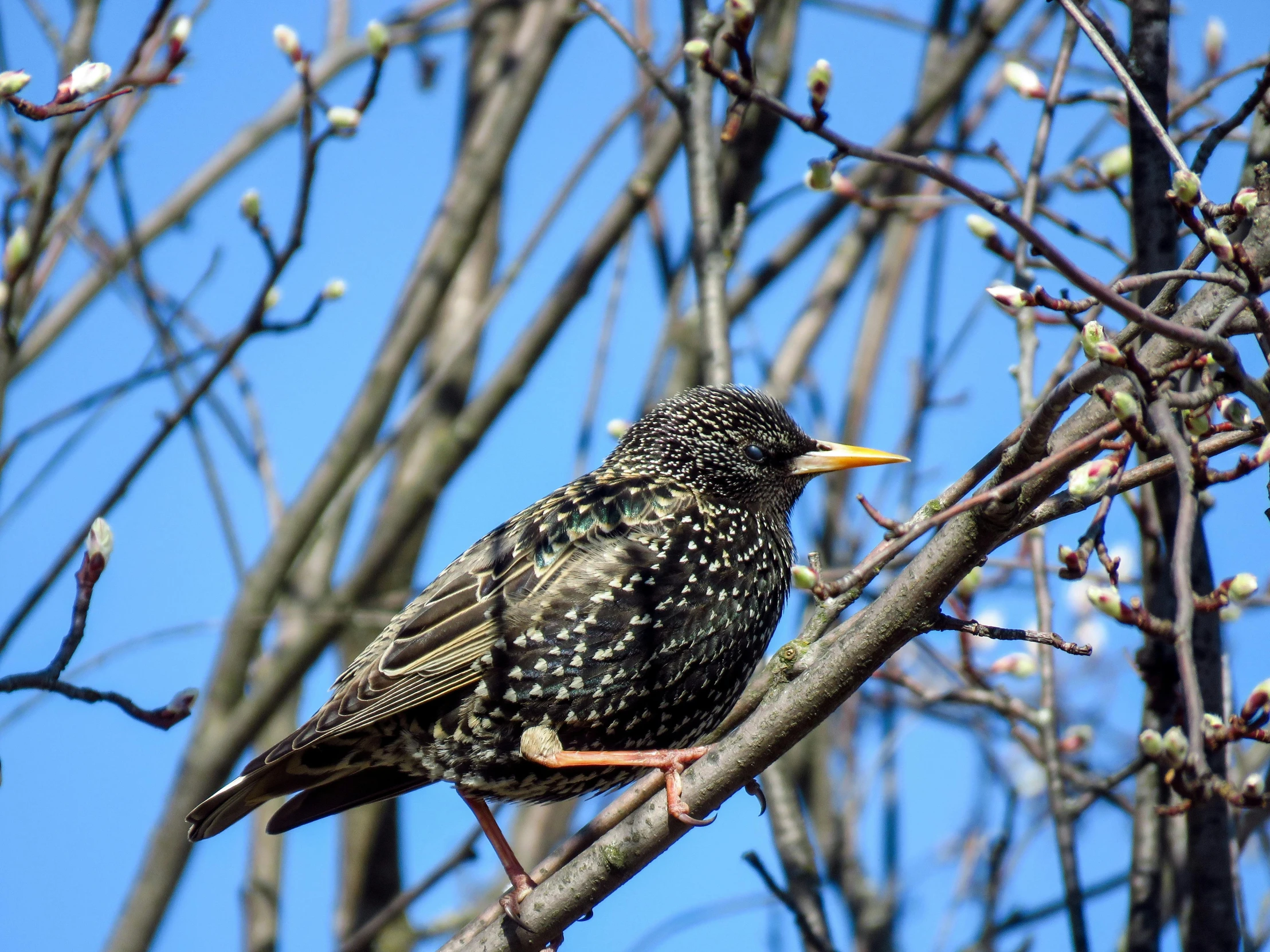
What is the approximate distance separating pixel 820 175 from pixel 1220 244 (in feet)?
3.27

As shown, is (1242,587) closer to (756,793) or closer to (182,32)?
(756,793)

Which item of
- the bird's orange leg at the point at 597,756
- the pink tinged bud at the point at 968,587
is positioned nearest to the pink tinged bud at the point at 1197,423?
the bird's orange leg at the point at 597,756

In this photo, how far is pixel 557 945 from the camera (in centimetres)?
361

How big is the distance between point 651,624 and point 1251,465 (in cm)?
170

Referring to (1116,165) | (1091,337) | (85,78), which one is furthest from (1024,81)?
(85,78)

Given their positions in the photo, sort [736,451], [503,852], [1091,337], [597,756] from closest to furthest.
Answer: [1091,337]
[597,756]
[503,852]
[736,451]

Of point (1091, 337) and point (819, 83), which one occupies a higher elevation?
point (819, 83)

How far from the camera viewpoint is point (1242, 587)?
7.90ft

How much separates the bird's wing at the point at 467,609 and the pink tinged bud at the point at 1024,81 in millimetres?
1596

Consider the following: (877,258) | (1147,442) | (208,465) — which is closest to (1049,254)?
(1147,442)

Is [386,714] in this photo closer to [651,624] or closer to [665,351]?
[651,624]

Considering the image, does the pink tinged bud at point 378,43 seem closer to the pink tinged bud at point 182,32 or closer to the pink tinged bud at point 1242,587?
the pink tinged bud at point 182,32

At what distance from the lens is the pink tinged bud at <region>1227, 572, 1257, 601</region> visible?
94.7 inches

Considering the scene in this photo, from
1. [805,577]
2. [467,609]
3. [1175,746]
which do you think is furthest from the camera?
[467,609]
